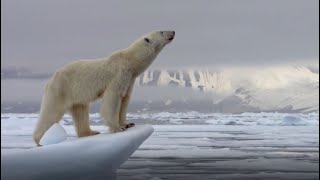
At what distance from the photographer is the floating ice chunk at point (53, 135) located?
3.92 meters

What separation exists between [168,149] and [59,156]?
14.9 ft

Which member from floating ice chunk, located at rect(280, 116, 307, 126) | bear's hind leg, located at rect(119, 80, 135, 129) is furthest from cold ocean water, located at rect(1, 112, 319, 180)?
floating ice chunk, located at rect(280, 116, 307, 126)

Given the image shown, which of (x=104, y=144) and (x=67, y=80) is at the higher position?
(x=67, y=80)

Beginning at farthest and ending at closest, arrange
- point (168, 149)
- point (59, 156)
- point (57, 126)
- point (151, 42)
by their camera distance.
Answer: point (168, 149) → point (151, 42) → point (57, 126) → point (59, 156)

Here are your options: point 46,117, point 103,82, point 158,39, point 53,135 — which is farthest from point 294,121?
point 53,135

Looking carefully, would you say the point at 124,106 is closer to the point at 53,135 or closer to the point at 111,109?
the point at 111,109

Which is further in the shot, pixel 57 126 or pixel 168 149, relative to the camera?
pixel 168 149

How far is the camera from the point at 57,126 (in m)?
3.91

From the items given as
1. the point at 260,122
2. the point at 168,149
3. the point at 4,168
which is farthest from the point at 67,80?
the point at 260,122

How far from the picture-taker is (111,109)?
156 inches

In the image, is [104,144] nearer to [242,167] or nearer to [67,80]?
[67,80]

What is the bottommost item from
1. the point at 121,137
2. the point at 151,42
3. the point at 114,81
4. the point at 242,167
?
the point at 242,167

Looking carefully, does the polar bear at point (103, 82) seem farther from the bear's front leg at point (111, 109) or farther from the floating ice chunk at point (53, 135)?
the floating ice chunk at point (53, 135)

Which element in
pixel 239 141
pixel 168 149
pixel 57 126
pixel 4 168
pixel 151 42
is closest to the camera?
pixel 4 168
